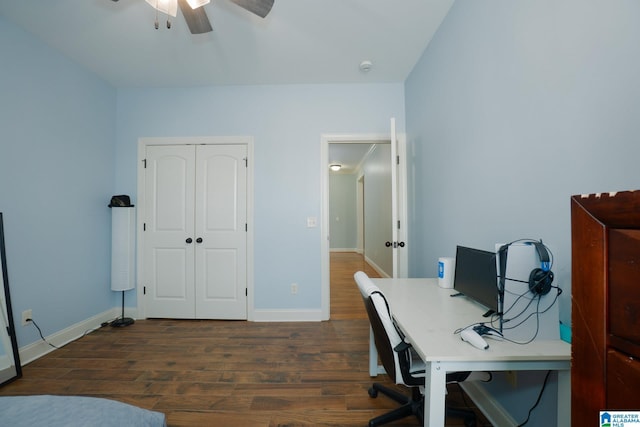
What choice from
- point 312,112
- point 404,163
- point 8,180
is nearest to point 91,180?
point 8,180

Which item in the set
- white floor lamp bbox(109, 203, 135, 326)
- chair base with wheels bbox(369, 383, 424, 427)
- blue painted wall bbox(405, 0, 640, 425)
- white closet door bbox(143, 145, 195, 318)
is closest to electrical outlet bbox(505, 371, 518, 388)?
blue painted wall bbox(405, 0, 640, 425)

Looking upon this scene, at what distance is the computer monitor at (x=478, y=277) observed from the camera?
4.23ft

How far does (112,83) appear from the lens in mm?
3045

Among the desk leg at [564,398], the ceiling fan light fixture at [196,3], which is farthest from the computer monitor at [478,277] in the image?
the ceiling fan light fixture at [196,3]

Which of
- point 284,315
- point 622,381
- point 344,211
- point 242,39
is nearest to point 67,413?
point 622,381

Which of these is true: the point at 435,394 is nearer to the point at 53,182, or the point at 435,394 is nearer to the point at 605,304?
the point at 605,304

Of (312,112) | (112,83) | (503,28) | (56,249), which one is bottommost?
(56,249)

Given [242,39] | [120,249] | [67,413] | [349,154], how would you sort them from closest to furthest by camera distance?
1. [67,413]
2. [242,39]
3. [120,249]
4. [349,154]

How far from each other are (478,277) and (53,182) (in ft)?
11.8

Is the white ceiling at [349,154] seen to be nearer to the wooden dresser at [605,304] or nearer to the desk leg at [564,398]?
the desk leg at [564,398]

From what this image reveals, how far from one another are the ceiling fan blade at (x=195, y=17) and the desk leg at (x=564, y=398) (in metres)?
2.60

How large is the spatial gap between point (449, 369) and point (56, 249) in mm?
3353

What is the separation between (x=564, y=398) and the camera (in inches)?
35.7

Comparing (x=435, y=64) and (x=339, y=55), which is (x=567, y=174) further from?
(x=339, y=55)
